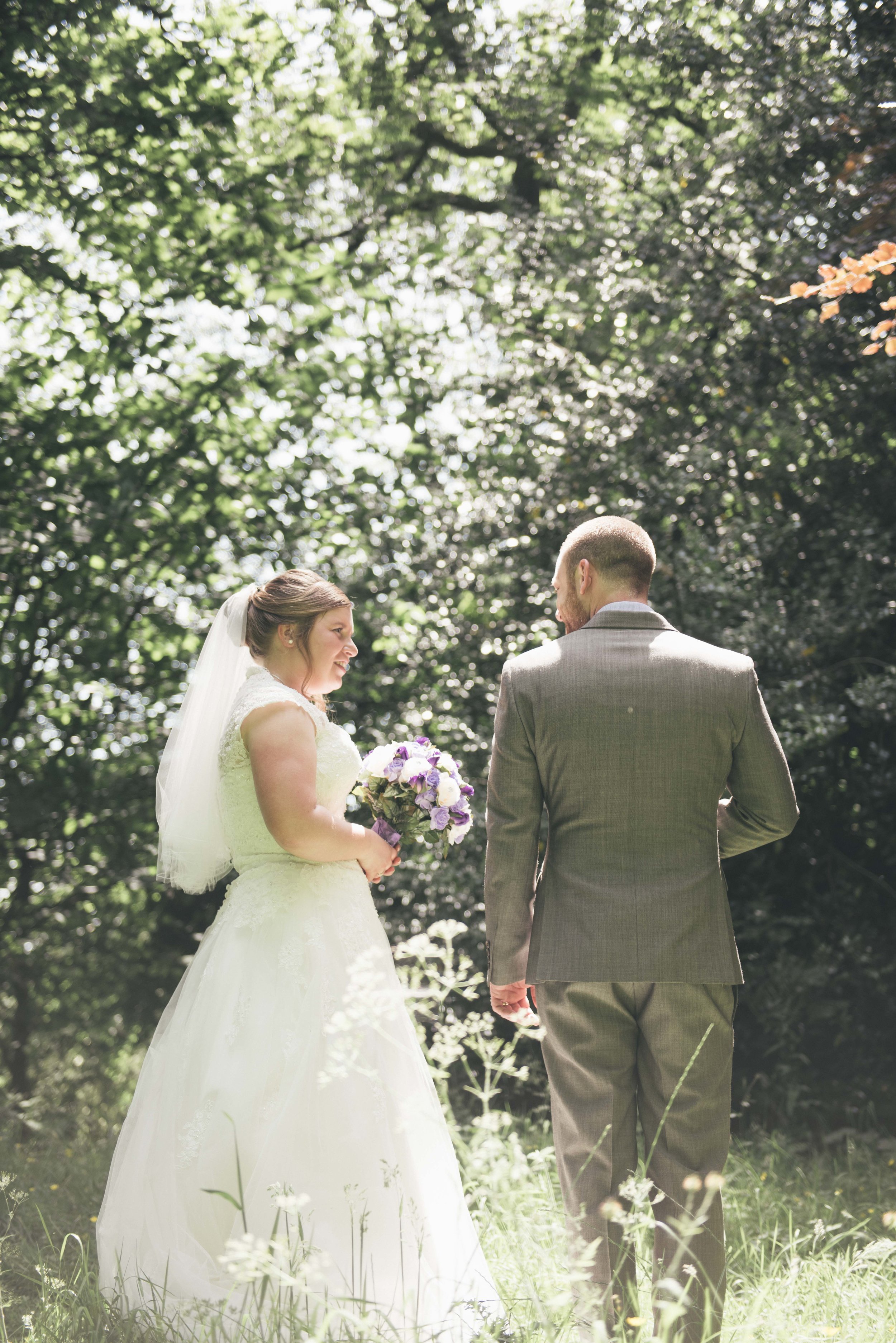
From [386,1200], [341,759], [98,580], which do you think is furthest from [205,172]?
[386,1200]

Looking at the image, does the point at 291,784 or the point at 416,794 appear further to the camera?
the point at 416,794

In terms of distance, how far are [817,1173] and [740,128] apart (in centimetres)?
463

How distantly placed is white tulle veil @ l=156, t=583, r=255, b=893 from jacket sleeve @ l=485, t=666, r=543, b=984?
2.71ft

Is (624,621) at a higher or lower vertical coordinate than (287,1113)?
higher

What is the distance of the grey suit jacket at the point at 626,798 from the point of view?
2389mm

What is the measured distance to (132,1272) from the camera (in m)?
2.55

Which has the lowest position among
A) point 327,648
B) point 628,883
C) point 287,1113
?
point 287,1113

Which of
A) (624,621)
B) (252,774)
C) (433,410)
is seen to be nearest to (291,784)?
(252,774)

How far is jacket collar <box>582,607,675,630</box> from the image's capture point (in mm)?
2514

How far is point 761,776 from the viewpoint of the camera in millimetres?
2482

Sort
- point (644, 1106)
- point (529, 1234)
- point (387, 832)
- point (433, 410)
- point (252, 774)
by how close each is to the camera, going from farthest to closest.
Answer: point (433, 410) < point (387, 832) < point (252, 774) < point (644, 1106) < point (529, 1234)

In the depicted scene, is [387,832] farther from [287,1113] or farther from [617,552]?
[617,552]

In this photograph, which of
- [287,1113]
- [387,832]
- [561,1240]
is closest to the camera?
[287,1113]

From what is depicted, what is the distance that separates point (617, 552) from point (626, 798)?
1.91 feet
